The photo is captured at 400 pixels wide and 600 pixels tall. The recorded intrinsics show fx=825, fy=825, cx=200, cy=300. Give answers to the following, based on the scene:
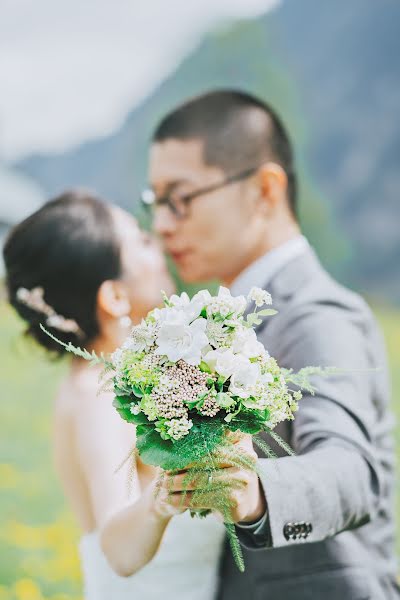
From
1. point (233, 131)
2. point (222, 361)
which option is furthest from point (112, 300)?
point (222, 361)

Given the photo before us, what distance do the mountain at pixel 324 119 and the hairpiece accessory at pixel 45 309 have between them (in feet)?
67.0

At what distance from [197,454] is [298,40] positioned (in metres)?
31.6

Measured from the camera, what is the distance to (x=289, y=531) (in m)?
1.98

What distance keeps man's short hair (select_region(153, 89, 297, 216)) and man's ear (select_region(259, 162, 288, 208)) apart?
76mm

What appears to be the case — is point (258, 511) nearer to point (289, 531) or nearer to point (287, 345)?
point (289, 531)

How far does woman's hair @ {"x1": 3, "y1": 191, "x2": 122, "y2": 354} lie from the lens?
2.97 meters

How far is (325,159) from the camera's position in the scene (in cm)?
2927

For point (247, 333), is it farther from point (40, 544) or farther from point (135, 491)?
point (40, 544)

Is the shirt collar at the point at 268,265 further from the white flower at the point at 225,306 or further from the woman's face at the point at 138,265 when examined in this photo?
the white flower at the point at 225,306

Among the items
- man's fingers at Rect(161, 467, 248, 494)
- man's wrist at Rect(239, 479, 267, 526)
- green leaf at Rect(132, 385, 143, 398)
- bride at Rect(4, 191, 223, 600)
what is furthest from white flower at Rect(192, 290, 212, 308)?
bride at Rect(4, 191, 223, 600)

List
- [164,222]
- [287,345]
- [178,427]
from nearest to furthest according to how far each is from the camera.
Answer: [178,427], [287,345], [164,222]

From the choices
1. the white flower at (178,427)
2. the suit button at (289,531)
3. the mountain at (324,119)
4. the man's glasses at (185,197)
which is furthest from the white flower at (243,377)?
the mountain at (324,119)

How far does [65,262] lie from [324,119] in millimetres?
27763

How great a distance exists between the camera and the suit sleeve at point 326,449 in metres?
1.97
